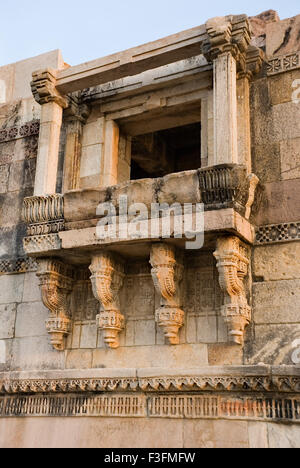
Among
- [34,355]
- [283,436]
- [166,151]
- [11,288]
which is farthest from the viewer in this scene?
[166,151]

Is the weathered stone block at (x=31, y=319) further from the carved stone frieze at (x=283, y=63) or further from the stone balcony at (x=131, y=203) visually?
the carved stone frieze at (x=283, y=63)

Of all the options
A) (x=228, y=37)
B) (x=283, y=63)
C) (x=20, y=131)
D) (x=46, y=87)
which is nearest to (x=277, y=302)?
(x=283, y=63)

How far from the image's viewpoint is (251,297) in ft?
16.6

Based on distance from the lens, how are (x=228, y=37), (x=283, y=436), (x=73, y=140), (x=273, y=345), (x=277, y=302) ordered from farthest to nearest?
(x=73, y=140) < (x=228, y=37) < (x=277, y=302) < (x=273, y=345) < (x=283, y=436)

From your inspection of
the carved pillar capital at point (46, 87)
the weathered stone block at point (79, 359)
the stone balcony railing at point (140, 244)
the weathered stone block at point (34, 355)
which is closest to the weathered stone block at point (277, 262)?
the stone balcony railing at point (140, 244)

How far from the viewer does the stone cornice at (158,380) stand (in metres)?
4.59

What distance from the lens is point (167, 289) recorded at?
202 inches

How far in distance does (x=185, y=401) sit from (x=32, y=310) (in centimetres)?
209

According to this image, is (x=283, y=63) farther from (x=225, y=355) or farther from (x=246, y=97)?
(x=225, y=355)

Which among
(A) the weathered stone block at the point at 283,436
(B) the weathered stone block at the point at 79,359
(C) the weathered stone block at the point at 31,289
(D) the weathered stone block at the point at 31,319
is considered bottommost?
(A) the weathered stone block at the point at 283,436

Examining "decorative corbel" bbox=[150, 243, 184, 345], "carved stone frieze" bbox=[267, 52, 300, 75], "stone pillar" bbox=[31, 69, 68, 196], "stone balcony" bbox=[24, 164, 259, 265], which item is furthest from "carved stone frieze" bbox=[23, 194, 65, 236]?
"carved stone frieze" bbox=[267, 52, 300, 75]

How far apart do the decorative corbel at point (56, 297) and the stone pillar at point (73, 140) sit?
1.04 m

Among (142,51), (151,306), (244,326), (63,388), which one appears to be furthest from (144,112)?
(63,388)

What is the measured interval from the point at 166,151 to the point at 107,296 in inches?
139
